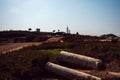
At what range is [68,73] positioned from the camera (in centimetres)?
1425

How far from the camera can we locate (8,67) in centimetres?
1633

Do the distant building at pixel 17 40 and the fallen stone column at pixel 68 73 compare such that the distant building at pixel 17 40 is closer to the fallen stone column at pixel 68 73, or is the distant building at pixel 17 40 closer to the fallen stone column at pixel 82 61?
the fallen stone column at pixel 82 61

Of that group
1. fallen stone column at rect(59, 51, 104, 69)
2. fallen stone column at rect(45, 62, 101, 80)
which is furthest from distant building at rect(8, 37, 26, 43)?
fallen stone column at rect(45, 62, 101, 80)

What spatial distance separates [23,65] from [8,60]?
1.49 meters

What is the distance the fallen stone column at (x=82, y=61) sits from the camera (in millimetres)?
15079

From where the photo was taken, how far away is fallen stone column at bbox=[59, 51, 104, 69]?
15079mm

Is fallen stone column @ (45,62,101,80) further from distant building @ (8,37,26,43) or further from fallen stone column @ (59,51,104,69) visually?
distant building @ (8,37,26,43)

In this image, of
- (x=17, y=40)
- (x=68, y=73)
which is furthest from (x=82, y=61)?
(x=17, y=40)

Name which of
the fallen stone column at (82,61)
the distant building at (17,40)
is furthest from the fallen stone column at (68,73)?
the distant building at (17,40)

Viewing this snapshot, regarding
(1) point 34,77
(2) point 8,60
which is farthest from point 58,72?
(2) point 8,60

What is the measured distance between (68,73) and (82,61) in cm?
184

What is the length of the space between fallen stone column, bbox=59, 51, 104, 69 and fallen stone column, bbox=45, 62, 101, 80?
1.25 metres

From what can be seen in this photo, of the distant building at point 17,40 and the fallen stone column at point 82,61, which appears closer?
the fallen stone column at point 82,61

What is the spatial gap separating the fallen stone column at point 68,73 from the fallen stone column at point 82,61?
4.11 ft
